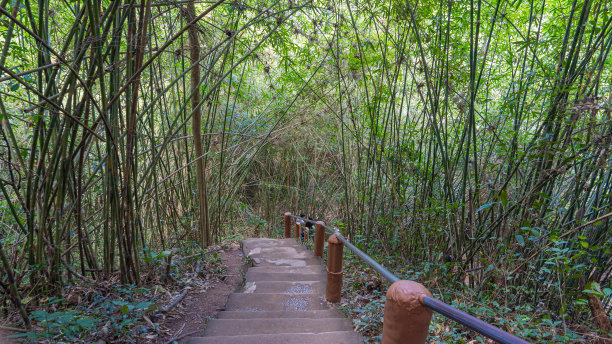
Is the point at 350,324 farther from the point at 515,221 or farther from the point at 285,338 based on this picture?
the point at 515,221

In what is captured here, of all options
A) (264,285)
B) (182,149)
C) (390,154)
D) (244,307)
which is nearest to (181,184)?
(182,149)

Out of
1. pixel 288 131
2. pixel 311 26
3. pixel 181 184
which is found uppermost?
pixel 311 26

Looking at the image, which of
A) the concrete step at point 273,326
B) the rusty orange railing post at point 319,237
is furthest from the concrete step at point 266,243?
the concrete step at point 273,326

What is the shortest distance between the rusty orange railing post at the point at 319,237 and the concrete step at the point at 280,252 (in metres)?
0.33

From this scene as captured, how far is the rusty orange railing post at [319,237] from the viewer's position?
11.1 ft

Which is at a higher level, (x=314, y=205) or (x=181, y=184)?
(x=181, y=184)

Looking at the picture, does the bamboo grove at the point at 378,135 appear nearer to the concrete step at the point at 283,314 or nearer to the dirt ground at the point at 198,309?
the dirt ground at the point at 198,309

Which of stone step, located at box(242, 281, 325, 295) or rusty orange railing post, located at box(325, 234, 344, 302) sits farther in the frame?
stone step, located at box(242, 281, 325, 295)

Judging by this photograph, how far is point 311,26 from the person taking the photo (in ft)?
14.2

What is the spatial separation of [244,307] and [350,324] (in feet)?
2.80

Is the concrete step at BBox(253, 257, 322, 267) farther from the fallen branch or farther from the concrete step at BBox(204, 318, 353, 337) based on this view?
the concrete step at BBox(204, 318, 353, 337)

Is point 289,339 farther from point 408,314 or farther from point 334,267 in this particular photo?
point 408,314

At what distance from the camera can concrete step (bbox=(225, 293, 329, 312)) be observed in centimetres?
247

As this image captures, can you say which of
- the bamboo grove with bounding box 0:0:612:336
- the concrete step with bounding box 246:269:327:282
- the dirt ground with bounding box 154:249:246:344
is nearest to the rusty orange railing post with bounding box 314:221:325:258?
the concrete step with bounding box 246:269:327:282
